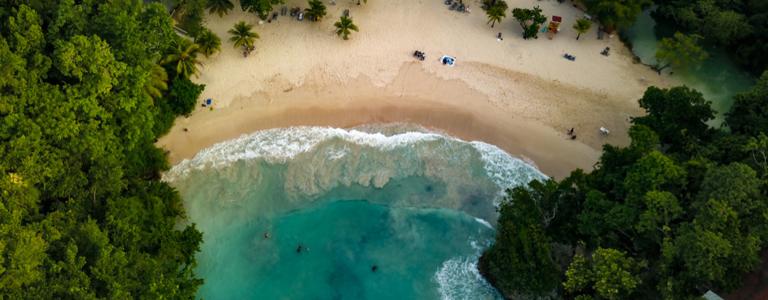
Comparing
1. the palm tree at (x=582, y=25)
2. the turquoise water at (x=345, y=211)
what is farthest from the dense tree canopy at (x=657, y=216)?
the palm tree at (x=582, y=25)

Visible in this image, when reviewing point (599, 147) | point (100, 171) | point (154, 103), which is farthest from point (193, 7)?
point (599, 147)

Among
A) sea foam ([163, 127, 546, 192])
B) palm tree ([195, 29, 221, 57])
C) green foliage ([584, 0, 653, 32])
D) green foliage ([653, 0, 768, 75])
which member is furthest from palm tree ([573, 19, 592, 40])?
palm tree ([195, 29, 221, 57])

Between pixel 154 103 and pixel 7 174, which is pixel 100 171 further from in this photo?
pixel 154 103

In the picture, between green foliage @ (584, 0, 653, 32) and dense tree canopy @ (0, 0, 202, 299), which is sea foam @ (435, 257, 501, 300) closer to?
dense tree canopy @ (0, 0, 202, 299)

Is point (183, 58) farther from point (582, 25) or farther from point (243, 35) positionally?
point (582, 25)

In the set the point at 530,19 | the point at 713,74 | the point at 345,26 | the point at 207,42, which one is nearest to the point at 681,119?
the point at 713,74
